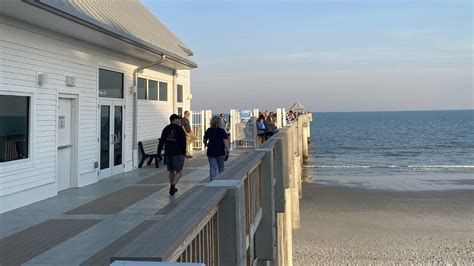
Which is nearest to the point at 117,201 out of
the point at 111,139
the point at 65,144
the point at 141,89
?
the point at 65,144

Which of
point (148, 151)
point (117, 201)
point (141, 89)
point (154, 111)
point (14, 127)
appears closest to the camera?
point (14, 127)

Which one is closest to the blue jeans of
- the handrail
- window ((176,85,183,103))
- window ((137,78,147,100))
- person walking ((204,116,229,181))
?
person walking ((204,116,229,181))

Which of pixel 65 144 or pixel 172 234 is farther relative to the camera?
pixel 65 144

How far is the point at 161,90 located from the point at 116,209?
29.4 ft

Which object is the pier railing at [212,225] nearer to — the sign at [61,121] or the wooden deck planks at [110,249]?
the wooden deck planks at [110,249]

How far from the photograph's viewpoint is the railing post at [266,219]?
6.46 meters

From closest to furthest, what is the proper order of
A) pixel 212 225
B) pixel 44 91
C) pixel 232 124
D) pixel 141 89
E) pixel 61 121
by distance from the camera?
pixel 212 225
pixel 44 91
pixel 61 121
pixel 141 89
pixel 232 124

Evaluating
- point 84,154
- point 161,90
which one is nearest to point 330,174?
point 161,90

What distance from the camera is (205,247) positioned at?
8.91ft

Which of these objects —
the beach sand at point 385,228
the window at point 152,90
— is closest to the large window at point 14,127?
the window at point 152,90

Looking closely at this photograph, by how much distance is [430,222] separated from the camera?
1529 centimetres

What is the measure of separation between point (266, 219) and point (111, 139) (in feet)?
23.1

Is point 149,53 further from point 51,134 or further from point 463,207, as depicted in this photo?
point 463,207

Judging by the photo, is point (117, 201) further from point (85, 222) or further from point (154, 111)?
point (154, 111)
